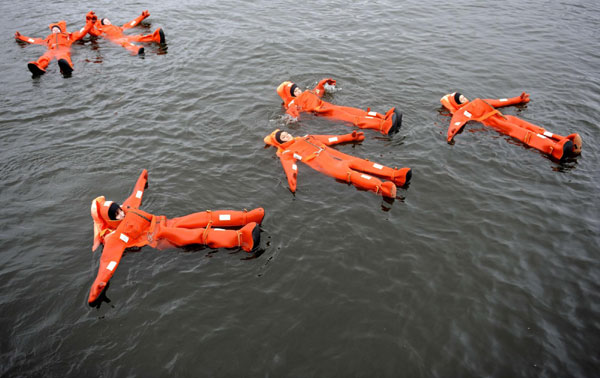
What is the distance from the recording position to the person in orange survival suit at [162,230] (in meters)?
9.23

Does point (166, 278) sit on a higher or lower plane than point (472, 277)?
lower

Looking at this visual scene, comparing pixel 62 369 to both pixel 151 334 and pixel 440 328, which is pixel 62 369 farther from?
pixel 440 328

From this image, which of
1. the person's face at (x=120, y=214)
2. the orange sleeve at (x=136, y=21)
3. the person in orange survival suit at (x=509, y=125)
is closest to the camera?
the person's face at (x=120, y=214)

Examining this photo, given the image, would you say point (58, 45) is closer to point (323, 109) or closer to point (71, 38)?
point (71, 38)

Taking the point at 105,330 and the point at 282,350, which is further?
the point at 105,330

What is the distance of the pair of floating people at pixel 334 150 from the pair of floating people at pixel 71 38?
9641mm

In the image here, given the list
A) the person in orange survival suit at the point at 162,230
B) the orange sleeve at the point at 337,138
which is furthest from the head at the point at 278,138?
the person in orange survival suit at the point at 162,230

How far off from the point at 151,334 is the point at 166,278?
1415 millimetres

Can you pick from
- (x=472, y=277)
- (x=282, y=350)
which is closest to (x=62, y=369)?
(x=282, y=350)

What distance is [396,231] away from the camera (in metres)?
10.1

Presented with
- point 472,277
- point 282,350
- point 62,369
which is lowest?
point 62,369

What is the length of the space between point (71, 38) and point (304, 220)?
17036 mm

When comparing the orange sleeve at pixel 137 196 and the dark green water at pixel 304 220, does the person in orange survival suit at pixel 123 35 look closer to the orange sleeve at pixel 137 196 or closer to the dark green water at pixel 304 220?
the dark green water at pixel 304 220

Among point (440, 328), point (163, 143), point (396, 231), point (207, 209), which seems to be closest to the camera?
point (440, 328)
